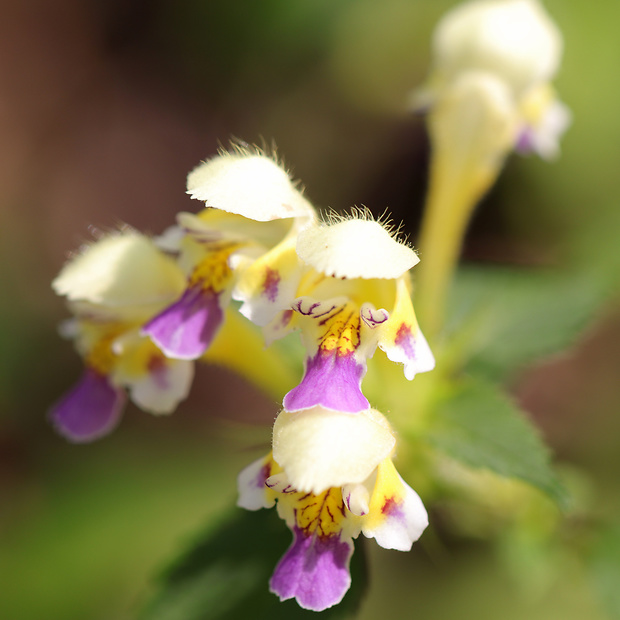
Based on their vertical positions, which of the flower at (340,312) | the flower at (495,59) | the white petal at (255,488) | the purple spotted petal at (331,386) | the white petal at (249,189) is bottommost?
the white petal at (255,488)

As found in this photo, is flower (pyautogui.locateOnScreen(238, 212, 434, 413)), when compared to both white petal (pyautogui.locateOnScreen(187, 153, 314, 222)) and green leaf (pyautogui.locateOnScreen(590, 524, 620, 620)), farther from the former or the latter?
green leaf (pyautogui.locateOnScreen(590, 524, 620, 620))

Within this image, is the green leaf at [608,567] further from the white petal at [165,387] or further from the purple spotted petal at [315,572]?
the white petal at [165,387]

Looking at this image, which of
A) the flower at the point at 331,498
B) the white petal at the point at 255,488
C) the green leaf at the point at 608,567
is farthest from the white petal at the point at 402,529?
the green leaf at the point at 608,567

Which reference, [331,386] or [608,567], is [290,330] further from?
[608,567]

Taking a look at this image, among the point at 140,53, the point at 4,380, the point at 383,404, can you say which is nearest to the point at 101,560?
the point at 4,380

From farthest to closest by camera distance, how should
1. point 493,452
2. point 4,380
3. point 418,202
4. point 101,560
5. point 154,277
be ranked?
point 418,202
point 4,380
point 101,560
point 154,277
point 493,452

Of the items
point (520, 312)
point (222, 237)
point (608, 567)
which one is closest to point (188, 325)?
point (222, 237)

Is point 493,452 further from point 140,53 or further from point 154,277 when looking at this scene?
point 140,53
